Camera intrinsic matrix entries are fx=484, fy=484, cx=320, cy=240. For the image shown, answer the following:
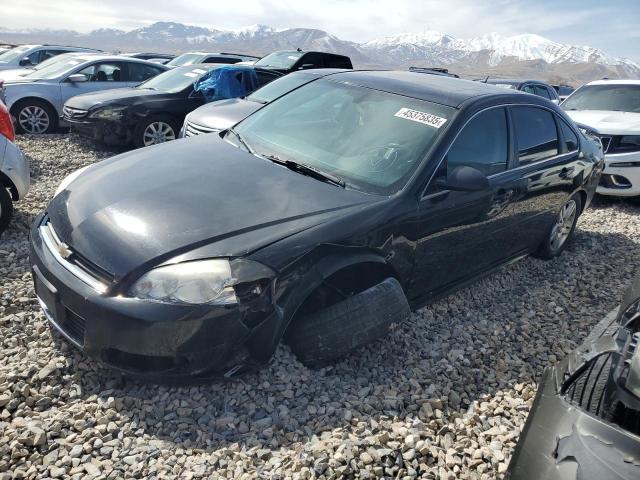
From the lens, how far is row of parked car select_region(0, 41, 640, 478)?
1916mm

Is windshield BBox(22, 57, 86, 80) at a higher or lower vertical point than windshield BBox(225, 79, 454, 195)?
lower

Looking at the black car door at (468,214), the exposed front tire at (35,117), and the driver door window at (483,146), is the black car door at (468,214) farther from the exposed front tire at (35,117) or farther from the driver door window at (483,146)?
the exposed front tire at (35,117)

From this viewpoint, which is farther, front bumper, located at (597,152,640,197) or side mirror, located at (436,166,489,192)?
front bumper, located at (597,152,640,197)

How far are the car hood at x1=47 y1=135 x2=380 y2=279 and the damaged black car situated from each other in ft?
4.42

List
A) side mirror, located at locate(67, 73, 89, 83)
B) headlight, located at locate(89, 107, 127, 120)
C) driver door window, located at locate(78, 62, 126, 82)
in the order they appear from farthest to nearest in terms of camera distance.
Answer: driver door window, located at locate(78, 62, 126, 82) → side mirror, located at locate(67, 73, 89, 83) → headlight, located at locate(89, 107, 127, 120)

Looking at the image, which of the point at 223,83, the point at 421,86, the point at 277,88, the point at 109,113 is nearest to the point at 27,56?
the point at 109,113

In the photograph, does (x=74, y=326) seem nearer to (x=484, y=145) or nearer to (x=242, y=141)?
(x=242, y=141)

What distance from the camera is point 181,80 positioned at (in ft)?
28.2

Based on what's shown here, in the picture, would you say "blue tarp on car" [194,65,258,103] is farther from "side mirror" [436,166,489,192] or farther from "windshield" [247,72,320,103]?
"side mirror" [436,166,489,192]

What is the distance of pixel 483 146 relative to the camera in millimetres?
3441

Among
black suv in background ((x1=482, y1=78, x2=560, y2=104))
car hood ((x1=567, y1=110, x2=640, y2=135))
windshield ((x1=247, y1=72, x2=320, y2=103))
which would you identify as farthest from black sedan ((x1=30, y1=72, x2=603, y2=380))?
black suv in background ((x1=482, y1=78, x2=560, y2=104))

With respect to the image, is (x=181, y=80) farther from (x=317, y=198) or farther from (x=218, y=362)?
(x=218, y=362)

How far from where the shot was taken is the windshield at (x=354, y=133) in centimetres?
300

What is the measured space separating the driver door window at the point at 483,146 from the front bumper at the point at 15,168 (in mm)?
3736
